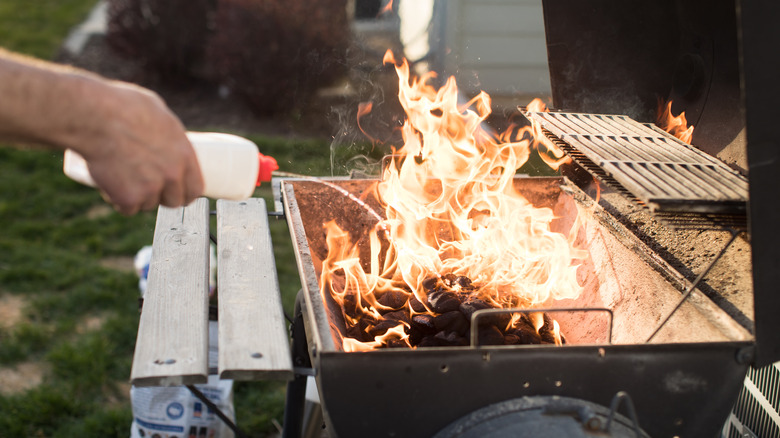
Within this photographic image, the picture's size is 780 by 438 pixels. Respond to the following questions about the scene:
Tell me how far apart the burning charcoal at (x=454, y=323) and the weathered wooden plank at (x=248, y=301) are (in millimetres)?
492

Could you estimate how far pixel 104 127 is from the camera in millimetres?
1165

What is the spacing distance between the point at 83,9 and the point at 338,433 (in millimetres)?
10288

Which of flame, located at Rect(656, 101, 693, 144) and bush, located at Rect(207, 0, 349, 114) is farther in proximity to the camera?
bush, located at Rect(207, 0, 349, 114)

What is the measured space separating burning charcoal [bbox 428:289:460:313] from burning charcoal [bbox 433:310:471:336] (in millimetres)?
45

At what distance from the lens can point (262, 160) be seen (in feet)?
5.24

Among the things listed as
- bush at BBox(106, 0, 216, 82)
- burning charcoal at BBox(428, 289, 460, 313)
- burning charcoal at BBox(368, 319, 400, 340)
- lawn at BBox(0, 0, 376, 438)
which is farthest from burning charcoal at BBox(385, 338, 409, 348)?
bush at BBox(106, 0, 216, 82)

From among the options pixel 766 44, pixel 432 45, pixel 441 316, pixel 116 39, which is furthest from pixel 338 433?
pixel 116 39

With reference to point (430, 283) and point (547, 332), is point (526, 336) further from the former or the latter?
point (430, 283)

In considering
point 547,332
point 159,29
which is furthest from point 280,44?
point 547,332

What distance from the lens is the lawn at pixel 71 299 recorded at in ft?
9.77

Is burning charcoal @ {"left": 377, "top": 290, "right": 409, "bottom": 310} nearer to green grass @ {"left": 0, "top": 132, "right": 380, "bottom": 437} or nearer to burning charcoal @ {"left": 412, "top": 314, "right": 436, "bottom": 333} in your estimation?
burning charcoal @ {"left": 412, "top": 314, "right": 436, "bottom": 333}

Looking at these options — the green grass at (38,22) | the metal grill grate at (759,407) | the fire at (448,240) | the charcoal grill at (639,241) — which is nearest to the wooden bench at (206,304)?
the charcoal grill at (639,241)

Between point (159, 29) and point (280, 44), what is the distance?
1.55m

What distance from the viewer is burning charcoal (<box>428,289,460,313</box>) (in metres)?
2.02
